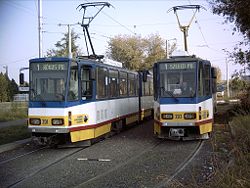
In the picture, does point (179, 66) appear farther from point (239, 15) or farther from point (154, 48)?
point (154, 48)

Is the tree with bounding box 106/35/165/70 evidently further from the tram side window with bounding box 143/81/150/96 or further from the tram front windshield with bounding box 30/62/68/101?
the tram front windshield with bounding box 30/62/68/101

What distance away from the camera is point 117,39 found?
2327 inches

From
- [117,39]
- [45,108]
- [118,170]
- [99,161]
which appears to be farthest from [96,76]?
[117,39]

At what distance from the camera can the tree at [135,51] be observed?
58219 millimetres

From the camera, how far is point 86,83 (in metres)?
13.5

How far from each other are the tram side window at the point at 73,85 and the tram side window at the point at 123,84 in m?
5.19

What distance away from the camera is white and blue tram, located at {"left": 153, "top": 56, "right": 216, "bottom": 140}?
45.7 feet

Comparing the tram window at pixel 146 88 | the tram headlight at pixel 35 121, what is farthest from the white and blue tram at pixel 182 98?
the tram window at pixel 146 88

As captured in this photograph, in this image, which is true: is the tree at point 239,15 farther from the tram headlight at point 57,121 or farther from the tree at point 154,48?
the tree at point 154,48

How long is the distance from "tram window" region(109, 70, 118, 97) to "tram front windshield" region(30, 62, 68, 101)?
12.2 feet

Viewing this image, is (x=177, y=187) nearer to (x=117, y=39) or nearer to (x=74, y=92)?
(x=74, y=92)

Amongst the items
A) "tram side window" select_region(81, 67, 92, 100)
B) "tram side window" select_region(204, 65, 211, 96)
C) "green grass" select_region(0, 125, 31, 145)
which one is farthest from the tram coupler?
"green grass" select_region(0, 125, 31, 145)

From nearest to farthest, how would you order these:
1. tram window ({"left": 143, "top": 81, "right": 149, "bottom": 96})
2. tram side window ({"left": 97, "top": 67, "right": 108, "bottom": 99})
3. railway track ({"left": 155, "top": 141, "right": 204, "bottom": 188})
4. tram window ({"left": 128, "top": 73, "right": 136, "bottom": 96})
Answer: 1. railway track ({"left": 155, "top": 141, "right": 204, "bottom": 188})
2. tram side window ({"left": 97, "top": 67, "right": 108, "bottom": 99})
3. tram window ({"left": 128, "top": 73, "right": 136, "bottom": 96})
4. tram window ({"left": 143, "top": 81, "right": 149, "bottom": 96})

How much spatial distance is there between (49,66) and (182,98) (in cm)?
469
